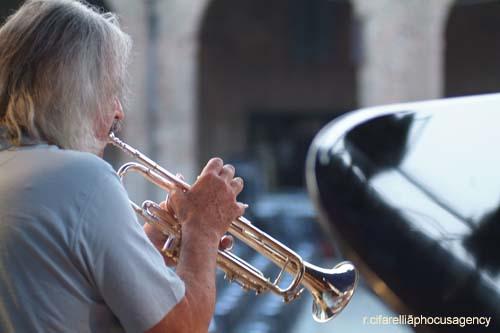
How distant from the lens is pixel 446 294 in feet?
5.56

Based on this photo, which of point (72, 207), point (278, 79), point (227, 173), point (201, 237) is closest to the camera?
point (72, 207)

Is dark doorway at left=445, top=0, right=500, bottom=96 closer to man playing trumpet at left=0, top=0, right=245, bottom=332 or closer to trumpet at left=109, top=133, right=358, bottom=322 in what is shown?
trumpet at left=109, top=133, right=358, bottom=322

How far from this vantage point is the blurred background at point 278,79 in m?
7.90

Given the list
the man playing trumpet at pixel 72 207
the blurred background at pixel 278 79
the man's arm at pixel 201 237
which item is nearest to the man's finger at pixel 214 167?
the man's arm at pixel 201 237

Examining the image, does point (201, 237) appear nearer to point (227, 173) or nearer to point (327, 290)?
point (227, 173)

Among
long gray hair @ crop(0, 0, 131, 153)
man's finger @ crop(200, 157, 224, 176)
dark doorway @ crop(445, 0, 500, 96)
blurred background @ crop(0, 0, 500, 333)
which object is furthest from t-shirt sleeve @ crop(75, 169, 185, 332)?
dark doorway @ crop(445, 0, 500, 96)

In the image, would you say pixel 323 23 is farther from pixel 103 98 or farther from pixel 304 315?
pixel 103 98

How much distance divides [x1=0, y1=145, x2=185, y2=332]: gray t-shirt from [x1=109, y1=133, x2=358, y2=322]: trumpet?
1.47ft

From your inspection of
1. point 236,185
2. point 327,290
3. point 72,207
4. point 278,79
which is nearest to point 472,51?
point 278,79

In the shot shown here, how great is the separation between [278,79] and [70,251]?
33.9 feet

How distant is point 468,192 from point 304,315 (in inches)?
175

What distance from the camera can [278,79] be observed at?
37.3 ft

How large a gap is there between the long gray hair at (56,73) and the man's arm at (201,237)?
238 millimetres

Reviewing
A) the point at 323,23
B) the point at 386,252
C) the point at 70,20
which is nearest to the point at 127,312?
the point at 70,20
